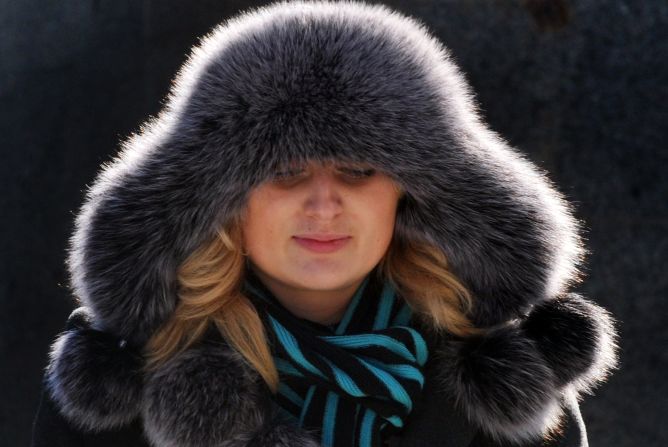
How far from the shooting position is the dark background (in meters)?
3.07

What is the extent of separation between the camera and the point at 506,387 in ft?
5.89

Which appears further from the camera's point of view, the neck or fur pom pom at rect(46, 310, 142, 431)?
the neck

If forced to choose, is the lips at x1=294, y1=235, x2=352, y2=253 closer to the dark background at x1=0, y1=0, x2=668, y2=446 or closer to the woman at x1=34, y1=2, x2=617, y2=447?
the woman at x1=34, y1=2, x2=617, y2=447

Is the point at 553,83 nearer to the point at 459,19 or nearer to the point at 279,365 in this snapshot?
the point at 459,19

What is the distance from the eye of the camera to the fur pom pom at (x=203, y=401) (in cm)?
170

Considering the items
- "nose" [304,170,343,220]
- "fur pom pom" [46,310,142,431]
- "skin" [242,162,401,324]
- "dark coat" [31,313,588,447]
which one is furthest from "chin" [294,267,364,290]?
"fur pom pom" [46,310,142,431]

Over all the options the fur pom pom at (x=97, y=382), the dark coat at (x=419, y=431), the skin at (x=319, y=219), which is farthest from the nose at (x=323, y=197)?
the fur pom pom at (x=97, y=382)

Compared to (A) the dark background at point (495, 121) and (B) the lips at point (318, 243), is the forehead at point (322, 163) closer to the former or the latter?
(B) the lips at point (318, 243)

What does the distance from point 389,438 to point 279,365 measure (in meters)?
0.27

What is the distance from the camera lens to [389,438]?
1.82 meters

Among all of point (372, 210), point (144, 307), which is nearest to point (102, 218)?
point (144, 307)

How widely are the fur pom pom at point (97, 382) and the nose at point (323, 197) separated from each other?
0.49m

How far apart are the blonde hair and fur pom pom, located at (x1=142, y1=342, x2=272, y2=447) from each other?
→ 0.05 metres

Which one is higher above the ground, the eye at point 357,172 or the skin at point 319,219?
the eye at point 357,172
